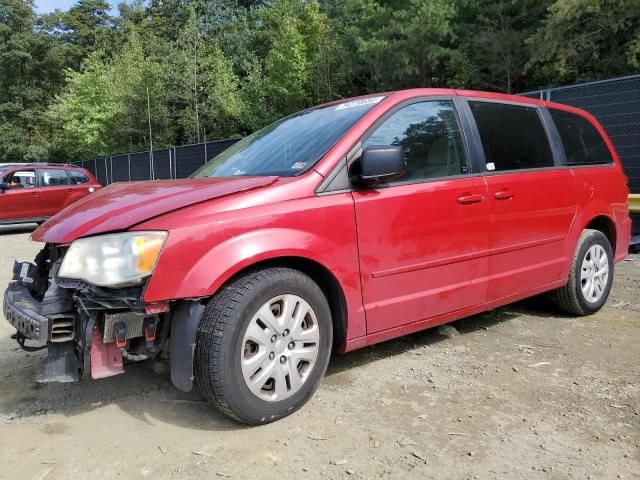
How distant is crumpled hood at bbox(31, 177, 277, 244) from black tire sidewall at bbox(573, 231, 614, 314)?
9.42 feet

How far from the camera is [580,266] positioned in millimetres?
4520

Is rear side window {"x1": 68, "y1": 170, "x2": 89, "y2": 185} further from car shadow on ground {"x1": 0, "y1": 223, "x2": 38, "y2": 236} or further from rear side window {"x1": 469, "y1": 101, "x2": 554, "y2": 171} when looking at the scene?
rear side window {"x1": 469, "y1": 101, "x2": 554, "y2": 171}

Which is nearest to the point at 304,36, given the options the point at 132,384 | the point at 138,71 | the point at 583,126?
the point at 138,71

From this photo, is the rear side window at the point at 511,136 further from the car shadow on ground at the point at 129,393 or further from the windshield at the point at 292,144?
the car shadow on ground at the point at 129,393

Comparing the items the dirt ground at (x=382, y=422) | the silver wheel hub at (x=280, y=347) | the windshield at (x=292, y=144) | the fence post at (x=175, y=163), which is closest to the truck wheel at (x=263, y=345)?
the silver wheel hub at (x=280, y=347)

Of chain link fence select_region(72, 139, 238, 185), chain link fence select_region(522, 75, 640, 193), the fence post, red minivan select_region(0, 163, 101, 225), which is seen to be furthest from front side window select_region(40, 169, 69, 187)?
chain link fence select_region(522, 75, 640, 193)

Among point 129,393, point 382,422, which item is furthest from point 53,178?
point 382,422

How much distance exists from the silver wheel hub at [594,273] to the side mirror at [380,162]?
2.38 m

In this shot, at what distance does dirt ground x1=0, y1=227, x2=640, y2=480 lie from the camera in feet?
7.97

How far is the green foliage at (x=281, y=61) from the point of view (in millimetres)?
19141

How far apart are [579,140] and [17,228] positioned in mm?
13089

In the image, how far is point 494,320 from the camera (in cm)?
460

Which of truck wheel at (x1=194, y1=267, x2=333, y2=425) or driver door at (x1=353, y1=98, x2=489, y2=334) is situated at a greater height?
driver door at (x1=353, y1=98, x2=489, y2=334)

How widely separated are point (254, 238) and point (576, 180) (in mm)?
3001
